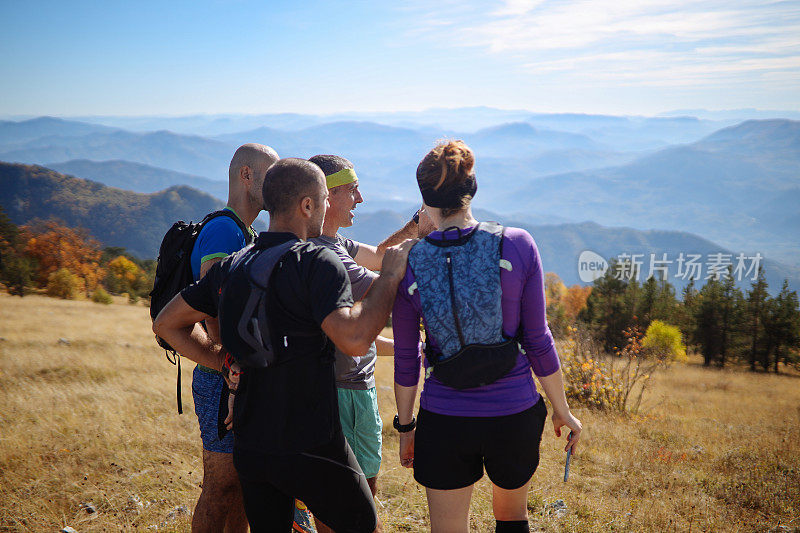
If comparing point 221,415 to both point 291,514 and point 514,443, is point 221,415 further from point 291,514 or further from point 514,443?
point 514,443

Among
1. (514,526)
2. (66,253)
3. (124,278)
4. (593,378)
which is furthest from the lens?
(66,253)

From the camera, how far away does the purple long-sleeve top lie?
2.16 m

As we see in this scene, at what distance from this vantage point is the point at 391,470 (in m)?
5.50

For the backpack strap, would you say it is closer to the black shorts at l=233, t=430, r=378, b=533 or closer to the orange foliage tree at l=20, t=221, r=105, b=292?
the black shorts at l=233, t=430, r=378, b=533

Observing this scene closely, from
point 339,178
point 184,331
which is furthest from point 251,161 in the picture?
point 184,331

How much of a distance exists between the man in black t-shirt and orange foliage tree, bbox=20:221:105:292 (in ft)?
227

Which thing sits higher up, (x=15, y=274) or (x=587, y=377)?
(x=587, y=377)

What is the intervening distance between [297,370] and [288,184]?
0.78 metres

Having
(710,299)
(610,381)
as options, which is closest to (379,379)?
(610,381)

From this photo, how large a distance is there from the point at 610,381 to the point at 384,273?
27.7ft

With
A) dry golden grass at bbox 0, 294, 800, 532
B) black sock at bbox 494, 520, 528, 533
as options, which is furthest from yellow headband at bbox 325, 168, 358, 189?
dry golden grass at bbox 0, 294, 800, 532

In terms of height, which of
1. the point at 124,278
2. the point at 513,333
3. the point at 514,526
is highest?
the point at 513,333

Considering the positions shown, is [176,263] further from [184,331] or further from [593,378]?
[593,378]

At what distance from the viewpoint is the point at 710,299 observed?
4009 centimetres
